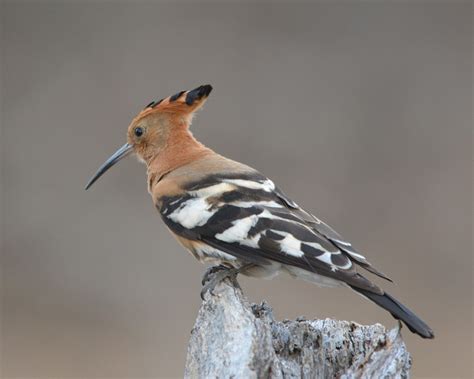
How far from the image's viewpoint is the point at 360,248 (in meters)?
5.08

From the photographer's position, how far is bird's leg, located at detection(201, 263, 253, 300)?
8.48 ft

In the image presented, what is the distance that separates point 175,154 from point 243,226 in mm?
A: 650

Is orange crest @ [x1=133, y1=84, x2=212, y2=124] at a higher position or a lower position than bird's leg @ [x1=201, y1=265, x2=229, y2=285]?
higher

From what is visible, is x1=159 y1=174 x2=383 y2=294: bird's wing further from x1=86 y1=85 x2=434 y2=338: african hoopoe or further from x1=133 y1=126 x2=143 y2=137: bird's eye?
x1=133 y1=126 x2=143 y2=137: bird's eye

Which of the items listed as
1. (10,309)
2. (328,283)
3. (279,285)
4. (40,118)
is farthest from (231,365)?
(40,118)

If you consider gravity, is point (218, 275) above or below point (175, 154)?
below

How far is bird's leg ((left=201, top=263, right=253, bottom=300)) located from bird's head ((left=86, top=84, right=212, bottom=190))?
2.03 feet

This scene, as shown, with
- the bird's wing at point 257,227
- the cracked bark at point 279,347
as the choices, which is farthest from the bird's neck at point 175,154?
the cracked bark at point 279,347

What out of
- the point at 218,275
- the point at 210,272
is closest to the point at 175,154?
the point at 210,272

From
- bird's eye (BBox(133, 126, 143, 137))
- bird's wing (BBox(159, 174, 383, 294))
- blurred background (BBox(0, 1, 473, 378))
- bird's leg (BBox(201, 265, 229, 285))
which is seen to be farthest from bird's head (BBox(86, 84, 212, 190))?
blurred background (BBox(0, 1, 473, 378))

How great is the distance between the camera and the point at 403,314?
228cm

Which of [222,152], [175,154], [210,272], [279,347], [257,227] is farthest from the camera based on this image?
[222,152]

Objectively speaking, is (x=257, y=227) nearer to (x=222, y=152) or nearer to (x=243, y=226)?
(x=243, y=226)

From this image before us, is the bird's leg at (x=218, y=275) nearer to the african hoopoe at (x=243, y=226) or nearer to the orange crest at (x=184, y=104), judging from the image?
the african hoopoe at (x=243, y=226)
